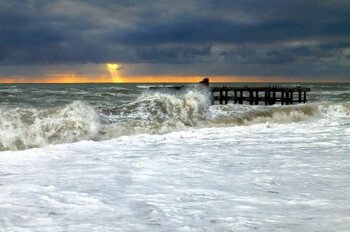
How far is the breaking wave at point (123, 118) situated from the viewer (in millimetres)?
11469

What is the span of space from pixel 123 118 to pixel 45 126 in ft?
14.1

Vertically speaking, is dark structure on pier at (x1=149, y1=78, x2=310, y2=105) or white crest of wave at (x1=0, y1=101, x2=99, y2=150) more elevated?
dark structure on pier at (x1=149, y1=78, x2=310, y2=105)

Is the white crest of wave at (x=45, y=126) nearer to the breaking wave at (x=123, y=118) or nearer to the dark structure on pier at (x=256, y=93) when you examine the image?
Answer: the breaking wave at (x=123, y=118)

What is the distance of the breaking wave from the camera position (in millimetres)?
11469

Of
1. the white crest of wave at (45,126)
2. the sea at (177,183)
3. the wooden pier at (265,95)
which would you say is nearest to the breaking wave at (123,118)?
the white crest of wave at (45,126)

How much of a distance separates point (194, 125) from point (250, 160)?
33.1ft

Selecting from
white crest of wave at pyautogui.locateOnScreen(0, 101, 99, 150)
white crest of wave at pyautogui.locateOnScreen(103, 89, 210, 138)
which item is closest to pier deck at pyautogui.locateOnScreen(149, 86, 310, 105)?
white crest of wave at pyautogui.locateOnScreen(103, 89, 210, 138)

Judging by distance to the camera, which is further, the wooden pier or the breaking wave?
the wooden pier

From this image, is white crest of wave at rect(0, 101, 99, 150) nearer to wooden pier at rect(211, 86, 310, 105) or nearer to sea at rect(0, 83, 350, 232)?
sea at rect(0, 83, 350, 232)

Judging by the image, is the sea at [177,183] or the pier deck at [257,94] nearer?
the sea at [177,183]

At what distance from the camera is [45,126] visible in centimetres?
1194

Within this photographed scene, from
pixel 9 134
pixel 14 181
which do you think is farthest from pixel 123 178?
pixel 9 134

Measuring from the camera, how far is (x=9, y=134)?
35.6 ft

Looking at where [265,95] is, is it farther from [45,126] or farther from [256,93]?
[45,126]
